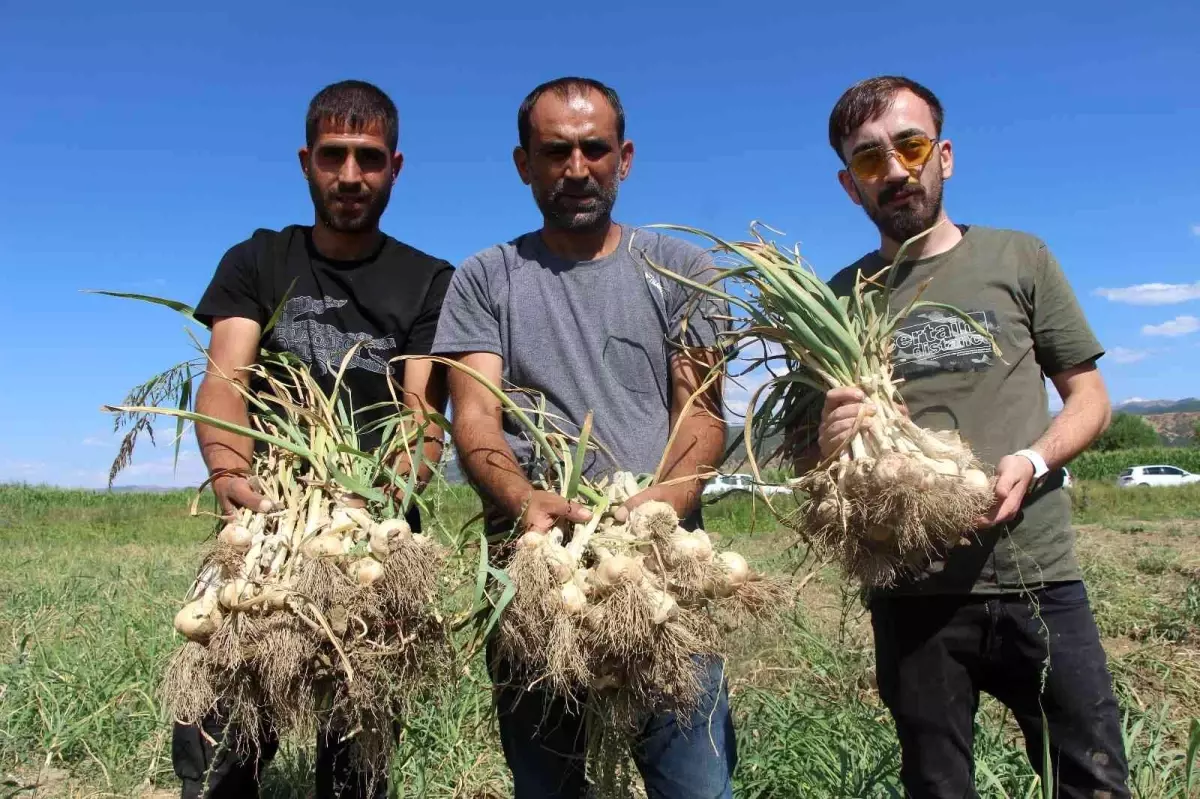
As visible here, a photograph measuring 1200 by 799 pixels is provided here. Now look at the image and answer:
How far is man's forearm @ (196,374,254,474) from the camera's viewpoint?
207cm

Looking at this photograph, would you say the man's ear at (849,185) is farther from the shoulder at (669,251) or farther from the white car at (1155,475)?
the white car at (1155,475)

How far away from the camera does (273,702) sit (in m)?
1.60

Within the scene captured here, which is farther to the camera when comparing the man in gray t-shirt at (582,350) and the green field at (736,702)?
the green field at (736,702)

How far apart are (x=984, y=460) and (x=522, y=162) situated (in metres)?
1.31

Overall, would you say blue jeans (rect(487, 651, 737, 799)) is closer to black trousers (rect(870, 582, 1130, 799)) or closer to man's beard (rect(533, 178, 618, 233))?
black trousers (rect(870, 582, 1130, 799))

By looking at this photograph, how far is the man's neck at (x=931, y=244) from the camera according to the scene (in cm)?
211

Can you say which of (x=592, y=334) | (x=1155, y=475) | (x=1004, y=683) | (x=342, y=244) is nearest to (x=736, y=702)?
(x=1004, y=683)

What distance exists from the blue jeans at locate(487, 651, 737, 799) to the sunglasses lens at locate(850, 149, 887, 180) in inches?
48.1

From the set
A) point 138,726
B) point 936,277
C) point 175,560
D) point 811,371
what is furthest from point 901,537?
point 175,560

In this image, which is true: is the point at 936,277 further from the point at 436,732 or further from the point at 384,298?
the point at 436,732

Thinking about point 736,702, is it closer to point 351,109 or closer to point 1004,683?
point 1004,683

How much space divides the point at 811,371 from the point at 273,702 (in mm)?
1404

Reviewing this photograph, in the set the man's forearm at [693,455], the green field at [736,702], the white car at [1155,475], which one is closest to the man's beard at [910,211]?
the man's forearm at [693,455]

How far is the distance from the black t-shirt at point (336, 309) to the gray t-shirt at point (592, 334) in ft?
0.81
